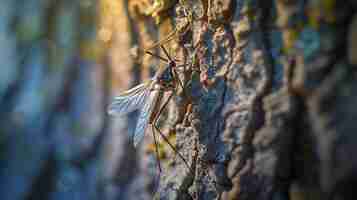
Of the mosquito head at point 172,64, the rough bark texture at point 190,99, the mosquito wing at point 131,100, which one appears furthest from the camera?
the mosquito wing at point 131,100

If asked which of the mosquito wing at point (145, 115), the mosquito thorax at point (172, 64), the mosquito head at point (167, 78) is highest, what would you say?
the mosquito thorax at point (172, 64)

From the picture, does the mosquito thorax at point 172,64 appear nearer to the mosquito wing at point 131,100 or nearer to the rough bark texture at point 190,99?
the rough bark texture at point 190,99

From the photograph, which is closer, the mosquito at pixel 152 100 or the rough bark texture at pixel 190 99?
the rough bark texture at pixel 190 99

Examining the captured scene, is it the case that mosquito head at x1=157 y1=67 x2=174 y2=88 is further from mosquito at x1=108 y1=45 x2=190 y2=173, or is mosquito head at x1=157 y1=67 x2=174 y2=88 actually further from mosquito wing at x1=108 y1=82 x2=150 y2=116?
mosquito wing at x1=108 y1=82 x2=150 y2=116

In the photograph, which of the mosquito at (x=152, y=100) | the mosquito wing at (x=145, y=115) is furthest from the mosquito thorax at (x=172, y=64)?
the mosquito wing at (x=145, y=115)

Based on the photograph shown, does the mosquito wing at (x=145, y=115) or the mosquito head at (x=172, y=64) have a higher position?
the mosquito head at (x=172, y=64)

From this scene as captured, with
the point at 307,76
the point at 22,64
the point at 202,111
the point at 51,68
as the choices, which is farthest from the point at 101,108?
the point at 307,76

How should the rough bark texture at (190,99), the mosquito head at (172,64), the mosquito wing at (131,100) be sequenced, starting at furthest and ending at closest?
the mosquito wing at (131,100)
the mosquito head at (172,64)
the rough bark texture at (190,99)

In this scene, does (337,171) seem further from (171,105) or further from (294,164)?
(171,105)

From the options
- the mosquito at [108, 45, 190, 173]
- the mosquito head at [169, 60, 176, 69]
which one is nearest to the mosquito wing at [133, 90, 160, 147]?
the mosquito at [108, 45, 190, 173]
